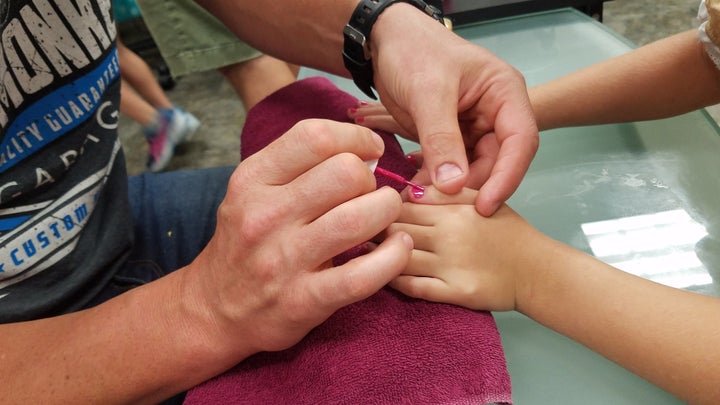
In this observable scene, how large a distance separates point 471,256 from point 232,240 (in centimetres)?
27

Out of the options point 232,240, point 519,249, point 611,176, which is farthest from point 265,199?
point 611,176

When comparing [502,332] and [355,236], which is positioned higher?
[355,236]

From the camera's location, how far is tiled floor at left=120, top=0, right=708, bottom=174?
1880mm

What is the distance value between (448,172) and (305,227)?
0.20 metres

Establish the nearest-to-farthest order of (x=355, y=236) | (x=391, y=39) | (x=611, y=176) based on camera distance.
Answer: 1. (x=355, y=236)
2. (x=391, y=39)
3. (x=611, y=176)

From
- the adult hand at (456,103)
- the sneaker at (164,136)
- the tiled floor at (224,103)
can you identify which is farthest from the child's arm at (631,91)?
the sneaker at (164,136)

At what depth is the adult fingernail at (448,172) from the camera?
0.58 metres

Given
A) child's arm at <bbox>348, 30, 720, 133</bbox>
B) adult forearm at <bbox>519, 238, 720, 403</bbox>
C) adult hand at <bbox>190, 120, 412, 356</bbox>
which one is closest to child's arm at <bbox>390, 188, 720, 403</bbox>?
adult forearm at <bbox>519, 238, 720, 403</bbox>

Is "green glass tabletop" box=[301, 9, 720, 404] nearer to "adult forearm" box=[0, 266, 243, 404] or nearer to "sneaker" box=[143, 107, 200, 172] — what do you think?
"adult forearm" box=[0, 266, 243, 404]

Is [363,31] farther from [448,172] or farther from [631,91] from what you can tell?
[631,91]

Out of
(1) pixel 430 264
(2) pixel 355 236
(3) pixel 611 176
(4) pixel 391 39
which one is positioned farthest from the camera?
(3) pixel 611 176

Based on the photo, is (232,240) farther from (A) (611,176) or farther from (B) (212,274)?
(A) (611,176)

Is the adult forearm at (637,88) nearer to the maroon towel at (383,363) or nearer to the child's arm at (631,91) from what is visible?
the child's arm at (631,91)

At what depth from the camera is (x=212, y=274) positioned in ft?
1.69
